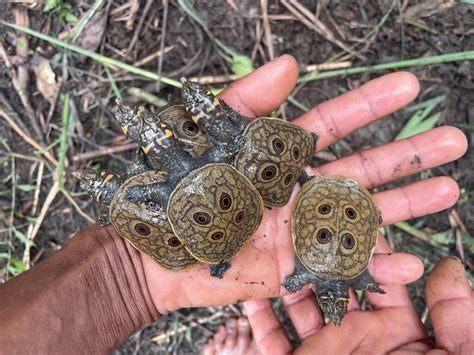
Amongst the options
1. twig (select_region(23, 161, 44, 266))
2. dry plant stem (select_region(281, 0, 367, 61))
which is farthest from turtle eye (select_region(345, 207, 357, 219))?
twig (select_region(23, 161, 44, 266))

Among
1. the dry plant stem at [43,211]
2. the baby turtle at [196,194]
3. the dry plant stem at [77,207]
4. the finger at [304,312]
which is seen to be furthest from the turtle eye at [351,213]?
the dry plant stem at [43,211]

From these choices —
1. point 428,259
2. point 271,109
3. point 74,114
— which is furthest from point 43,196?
point 428,259

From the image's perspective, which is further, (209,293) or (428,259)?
(428,259)

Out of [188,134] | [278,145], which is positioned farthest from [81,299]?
[278,145]

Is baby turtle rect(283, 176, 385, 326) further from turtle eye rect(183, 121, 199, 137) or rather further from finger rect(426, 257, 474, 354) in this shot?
turtle eye rect(183, 121, 199, 137)

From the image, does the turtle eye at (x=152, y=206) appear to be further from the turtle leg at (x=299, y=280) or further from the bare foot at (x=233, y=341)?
the bare foot at (x=233, y=341)

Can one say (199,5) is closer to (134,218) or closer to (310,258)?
(134,218)

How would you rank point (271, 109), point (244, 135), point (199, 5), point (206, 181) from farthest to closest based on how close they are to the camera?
point (199, 5) < point (271, 109) < point (244, 135) < point (206, 181)

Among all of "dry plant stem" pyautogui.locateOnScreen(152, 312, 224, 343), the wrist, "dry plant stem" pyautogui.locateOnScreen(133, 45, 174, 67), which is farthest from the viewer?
"dry plant stem" pyautogui.locateOnScreen(152, 312, 224, 343)
